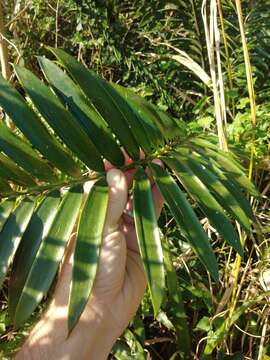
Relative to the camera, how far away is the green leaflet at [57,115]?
871 mm

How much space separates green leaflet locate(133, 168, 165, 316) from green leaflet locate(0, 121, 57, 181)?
6.4 inches

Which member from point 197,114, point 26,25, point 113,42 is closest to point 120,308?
point 197,114

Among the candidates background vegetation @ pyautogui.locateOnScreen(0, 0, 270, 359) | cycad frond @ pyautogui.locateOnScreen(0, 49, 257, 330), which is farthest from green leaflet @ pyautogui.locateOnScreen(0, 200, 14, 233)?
background vegetation @ pyautogui.locateOnScreen(0, 0, 270, 359)

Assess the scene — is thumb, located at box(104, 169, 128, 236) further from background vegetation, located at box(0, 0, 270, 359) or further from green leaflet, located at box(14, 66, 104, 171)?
background vegetation, located at box(0, 0, 270, 359)

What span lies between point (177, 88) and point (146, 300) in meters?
0.92

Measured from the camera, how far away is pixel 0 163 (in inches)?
34.6

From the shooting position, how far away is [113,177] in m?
0.90

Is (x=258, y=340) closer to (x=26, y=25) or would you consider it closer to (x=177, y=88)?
(x=177, y=88)

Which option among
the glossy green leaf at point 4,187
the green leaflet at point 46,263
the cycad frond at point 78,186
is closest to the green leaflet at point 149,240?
the cycad frond at point 78,186

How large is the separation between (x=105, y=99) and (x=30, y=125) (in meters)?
0.14

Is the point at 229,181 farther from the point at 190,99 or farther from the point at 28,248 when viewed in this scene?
the point at 190,99

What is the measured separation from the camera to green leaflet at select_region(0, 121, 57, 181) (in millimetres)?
869

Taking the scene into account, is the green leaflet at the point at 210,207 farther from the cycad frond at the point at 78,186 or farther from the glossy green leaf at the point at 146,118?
the glossy green leaf at the point at 146,118

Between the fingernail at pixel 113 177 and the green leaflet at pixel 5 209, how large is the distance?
0.56 ft
